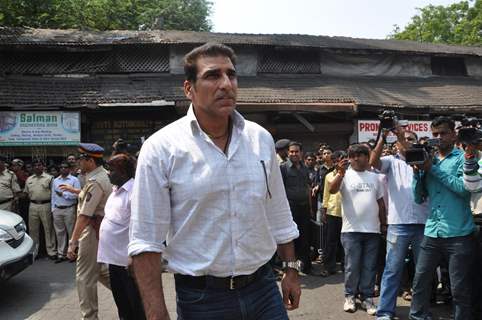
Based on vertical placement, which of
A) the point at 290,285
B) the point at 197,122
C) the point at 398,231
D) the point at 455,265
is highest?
the point at 197,122

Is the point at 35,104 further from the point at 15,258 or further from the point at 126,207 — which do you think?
the point at 126,207

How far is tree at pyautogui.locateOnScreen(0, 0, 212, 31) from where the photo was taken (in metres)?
17.8

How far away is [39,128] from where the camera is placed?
35.6 feet

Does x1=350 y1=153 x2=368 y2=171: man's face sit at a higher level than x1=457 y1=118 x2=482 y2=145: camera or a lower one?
Result: lower

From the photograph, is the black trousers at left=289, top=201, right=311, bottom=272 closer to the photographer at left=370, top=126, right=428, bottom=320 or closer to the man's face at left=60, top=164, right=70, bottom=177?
→ the photographer at left=370, top=126, right=428, bottom=320

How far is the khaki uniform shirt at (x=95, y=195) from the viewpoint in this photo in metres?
4.50

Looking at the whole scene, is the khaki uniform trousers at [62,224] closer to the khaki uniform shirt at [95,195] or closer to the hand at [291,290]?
the khaki uniform shirt at [95,195]

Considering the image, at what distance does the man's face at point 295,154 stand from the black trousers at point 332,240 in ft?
3.49

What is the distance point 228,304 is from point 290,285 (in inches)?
16.6

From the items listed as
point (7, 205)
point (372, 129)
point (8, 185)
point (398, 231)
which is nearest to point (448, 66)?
point (372, 129)

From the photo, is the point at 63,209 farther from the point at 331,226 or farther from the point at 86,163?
the point at 331,226

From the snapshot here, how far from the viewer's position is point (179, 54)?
1341cm

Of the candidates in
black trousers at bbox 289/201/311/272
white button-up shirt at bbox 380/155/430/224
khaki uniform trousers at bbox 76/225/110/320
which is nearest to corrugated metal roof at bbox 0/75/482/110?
black trousers at bbox 289/201/311/272

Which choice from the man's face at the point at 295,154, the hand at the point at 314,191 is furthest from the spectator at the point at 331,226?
the hand at the point at 314,191
